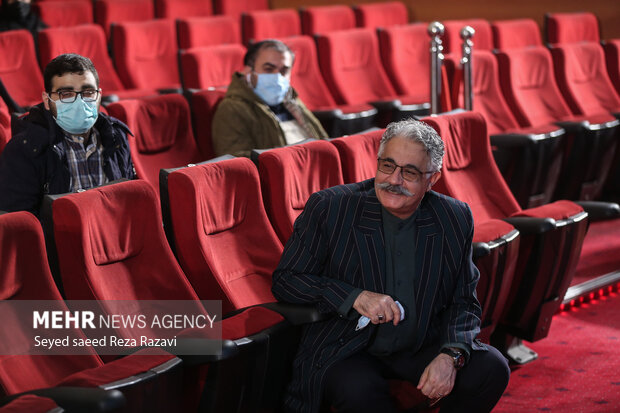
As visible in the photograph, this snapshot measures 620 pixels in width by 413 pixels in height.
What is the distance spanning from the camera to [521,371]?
1.13 metres

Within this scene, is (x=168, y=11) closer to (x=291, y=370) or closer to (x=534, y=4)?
(x=534, y=4)

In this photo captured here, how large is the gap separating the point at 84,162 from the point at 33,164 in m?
0.07

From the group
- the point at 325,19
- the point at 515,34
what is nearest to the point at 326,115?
the point at 325,19

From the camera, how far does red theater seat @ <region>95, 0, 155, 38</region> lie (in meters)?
2.36

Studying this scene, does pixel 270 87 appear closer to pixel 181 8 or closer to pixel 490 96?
pixel 490 96

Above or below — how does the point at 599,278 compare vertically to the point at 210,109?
below

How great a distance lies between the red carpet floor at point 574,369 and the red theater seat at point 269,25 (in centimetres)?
135

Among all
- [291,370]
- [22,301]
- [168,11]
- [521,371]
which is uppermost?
[168,11]

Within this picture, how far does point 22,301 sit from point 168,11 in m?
1.89

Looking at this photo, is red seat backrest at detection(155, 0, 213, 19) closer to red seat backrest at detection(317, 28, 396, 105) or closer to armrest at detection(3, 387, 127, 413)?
red seat backrest at detection(317, 28, 396, 105)

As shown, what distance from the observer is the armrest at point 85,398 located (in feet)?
1.94

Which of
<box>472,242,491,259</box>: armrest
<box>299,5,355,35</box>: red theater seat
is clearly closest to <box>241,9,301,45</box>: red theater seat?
<box>299,5,355,35</box>: red theater seat

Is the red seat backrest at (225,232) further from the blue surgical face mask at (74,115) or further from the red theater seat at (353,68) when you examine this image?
the red theater seat at (353,68)

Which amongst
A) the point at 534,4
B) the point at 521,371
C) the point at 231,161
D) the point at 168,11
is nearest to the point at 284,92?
the point at 231,161
